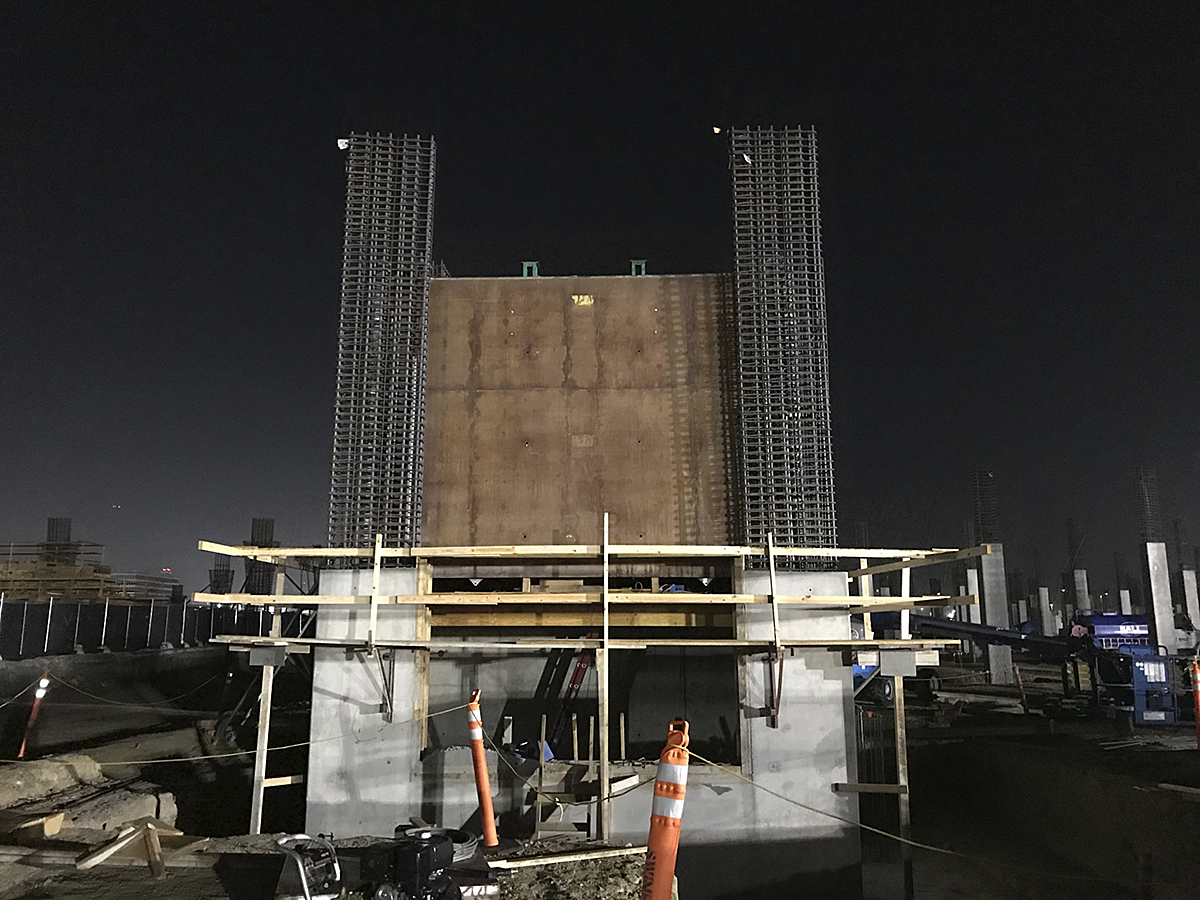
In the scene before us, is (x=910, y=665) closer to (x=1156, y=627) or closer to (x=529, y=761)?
(x=529, y=761)

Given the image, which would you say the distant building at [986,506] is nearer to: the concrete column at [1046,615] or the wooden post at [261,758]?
the concrete column at [1046,615]

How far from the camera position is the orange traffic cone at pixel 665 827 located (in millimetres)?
3693

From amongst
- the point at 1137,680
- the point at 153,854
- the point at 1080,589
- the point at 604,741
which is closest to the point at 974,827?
the point at 1137,680

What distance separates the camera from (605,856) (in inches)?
283

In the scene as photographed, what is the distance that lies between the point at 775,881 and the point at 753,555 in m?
4.06

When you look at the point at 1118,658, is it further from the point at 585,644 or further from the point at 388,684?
the point at 388,684

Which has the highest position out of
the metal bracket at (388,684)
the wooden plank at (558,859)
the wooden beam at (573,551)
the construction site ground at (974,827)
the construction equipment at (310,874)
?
the wooden beam at (573,551)

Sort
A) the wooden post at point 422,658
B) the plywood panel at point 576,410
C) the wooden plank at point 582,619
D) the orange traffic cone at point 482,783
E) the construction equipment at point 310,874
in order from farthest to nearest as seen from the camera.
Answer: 1. the plywood panel at point 576,410
2. the wooden plank at point 582,619
3. the wooden post at point 422,658
4. the orange traffic cone at point 482,783
5. the construction equipment at point 310,874

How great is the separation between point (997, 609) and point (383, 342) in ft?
104

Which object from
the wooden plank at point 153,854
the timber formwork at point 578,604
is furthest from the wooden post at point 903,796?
the wooden plank at point 153,854

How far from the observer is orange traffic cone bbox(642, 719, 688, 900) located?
3.69 meters

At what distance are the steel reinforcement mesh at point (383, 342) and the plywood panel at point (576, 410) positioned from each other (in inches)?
15.4

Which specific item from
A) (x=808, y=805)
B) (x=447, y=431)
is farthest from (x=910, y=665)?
(x=447, y=431)

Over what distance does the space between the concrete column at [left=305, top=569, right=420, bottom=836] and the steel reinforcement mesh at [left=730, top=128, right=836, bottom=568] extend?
527cm
